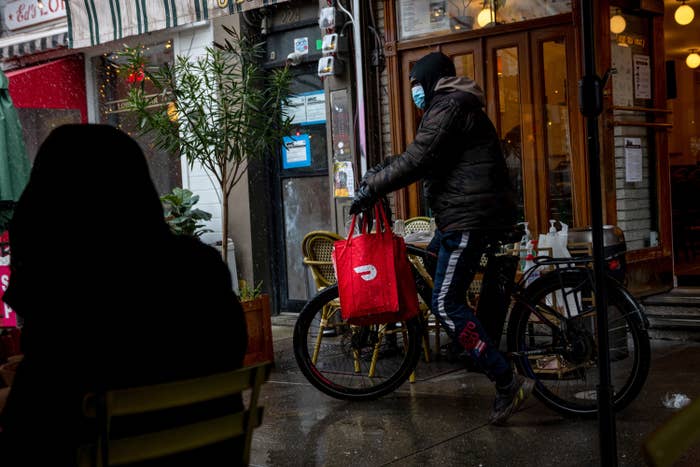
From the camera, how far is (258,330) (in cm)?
695

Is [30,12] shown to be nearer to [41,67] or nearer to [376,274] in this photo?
[41,67]

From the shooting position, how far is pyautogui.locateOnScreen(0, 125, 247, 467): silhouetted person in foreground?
2.29 m

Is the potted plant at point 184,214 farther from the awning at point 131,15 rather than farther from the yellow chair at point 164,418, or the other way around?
the yellow chair at point 164,418

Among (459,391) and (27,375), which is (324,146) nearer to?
(459,391)

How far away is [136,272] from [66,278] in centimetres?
17

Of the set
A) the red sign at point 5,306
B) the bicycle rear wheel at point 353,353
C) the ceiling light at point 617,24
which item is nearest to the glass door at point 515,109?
the ceiling light at point 617,24

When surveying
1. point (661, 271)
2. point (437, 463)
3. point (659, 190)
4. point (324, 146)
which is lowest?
point (437, 463)

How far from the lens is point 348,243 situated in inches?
216

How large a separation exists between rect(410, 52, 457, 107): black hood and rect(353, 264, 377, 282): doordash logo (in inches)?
38.6

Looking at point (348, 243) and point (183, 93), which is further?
point (183, 93)

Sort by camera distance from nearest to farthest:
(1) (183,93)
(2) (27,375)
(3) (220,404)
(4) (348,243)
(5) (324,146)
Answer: (2) (27,375) → (3) (220,404) → (4) (348,243) → (1) (183,93) → (5) (324,146)

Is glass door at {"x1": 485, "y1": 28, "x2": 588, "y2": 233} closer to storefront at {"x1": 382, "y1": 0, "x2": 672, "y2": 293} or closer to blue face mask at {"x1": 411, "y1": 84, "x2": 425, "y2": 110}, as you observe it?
storefront at {"x1": 382, "y1": 0, "x2": 672, "y2": 293}

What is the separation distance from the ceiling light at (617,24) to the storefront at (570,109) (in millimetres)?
32

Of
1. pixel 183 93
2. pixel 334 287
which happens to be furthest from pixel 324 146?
pixel 334 287
